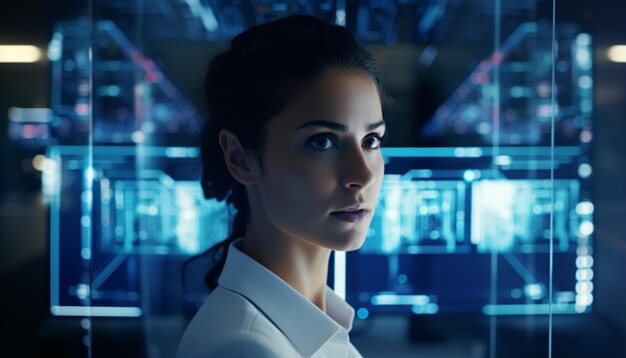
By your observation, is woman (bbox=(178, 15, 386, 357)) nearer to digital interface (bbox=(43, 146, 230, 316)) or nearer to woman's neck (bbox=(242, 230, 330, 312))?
woman's neck (bbox=(242, 230, 330, 312))

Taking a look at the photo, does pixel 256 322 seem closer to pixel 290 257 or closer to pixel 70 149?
pixel 290 257

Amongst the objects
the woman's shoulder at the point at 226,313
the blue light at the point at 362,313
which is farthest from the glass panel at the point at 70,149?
the woman's shoulder at the point at 226,313

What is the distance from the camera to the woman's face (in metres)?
1.13

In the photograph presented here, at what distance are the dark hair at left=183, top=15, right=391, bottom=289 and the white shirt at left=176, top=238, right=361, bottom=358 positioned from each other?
Answer: 22cm

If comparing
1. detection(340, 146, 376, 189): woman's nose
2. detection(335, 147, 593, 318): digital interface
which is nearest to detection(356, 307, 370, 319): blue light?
detection(335, 147, 593, 318): digital interface

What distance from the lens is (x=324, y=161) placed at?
114cm

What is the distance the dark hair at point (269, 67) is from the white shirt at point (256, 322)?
22 cm

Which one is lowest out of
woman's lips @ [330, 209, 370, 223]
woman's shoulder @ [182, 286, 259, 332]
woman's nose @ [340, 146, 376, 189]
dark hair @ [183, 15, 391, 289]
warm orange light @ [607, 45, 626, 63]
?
woman's shoulder @ [182, 286, 259, 332]

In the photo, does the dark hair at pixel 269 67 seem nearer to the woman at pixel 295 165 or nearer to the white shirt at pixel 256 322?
the woman at pixel 295 165

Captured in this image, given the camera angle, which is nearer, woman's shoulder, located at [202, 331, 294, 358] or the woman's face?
woman's shoulder, located at [202, 331, 294, 358]

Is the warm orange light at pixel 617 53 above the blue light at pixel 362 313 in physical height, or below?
above

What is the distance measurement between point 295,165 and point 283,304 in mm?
237

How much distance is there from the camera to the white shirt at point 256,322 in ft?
3.28

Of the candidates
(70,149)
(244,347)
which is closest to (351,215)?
(244,347)
